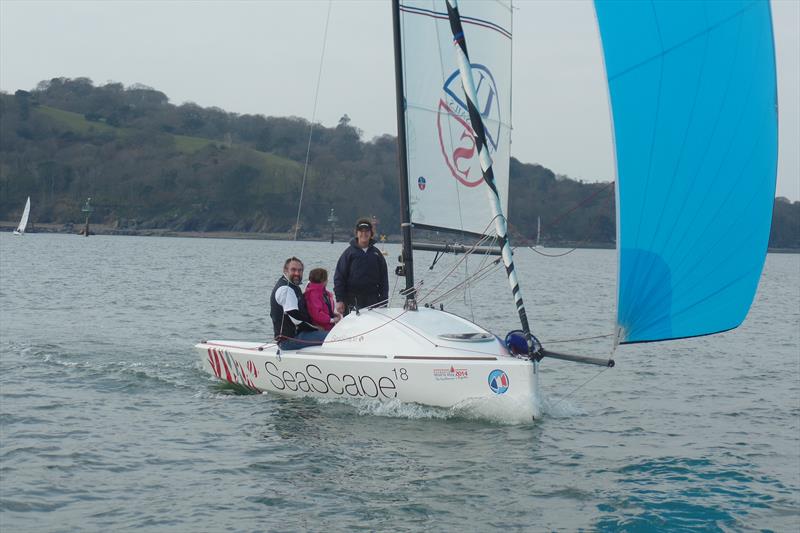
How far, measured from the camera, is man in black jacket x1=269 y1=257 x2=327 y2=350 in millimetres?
10805

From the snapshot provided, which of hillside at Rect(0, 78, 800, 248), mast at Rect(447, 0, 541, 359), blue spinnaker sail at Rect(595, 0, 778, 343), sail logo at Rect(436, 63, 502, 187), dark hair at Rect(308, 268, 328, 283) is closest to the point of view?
blue spinnaker sail at Rect(595, 0, 778, 343)

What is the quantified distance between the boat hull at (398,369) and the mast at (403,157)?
432 mm

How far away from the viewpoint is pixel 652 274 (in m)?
7.38

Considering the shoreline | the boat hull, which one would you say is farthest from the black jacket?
the shoreline

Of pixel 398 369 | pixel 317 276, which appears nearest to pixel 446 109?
pixel 317 276

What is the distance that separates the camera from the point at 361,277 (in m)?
10.9

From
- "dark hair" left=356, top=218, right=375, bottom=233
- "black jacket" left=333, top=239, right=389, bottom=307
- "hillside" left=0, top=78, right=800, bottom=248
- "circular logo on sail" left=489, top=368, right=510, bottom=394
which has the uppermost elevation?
"hillside" left=0, top=78, right=800, bottom=248

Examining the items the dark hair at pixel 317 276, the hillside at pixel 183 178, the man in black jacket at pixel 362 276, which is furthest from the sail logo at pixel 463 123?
the hillside at pixel 183 178

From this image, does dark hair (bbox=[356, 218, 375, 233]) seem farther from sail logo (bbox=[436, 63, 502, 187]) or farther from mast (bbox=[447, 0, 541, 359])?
mast (bbox=[447, 0, 541, 359])

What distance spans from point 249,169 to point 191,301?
10358 centimetres

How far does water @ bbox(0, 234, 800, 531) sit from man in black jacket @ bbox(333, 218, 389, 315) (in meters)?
0.90

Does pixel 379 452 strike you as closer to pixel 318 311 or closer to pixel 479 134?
pixel 318 311

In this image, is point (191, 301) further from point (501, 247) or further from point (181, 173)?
point (181, 173)

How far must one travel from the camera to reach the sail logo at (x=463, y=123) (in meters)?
10.7
